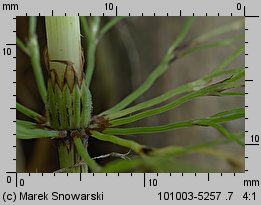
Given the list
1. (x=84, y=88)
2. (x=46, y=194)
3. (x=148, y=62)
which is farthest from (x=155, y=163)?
(x=148, y=62)

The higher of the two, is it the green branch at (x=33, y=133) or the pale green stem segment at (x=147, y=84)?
the pale green stem segment at (x=147, y=84)

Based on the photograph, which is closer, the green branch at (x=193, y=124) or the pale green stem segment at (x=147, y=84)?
the green branch at (x=193, y=124)

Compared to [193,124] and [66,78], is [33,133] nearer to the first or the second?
[66,78]

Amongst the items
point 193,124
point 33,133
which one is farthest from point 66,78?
point 193,124

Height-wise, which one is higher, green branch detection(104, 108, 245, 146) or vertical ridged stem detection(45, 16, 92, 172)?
vertical ridged stem detection(45, 16, 92, 172)

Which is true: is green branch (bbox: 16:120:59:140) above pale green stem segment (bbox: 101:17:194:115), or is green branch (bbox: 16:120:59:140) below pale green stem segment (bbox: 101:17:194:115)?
below

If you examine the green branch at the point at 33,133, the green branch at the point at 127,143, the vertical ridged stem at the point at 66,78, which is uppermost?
the vertical ridged stem at the point at 66,78

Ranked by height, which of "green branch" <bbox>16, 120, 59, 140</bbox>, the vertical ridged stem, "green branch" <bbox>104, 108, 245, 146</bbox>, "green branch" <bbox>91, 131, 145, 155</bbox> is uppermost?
the vertical ridged stem

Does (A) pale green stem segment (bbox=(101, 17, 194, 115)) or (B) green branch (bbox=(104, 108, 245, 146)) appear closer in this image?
(B) green branch (bbox=(104, 108, 245, 146))

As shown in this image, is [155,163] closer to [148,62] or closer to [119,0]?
[119,0]

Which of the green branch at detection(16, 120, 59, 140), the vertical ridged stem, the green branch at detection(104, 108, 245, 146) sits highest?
the vertical ridged stem
